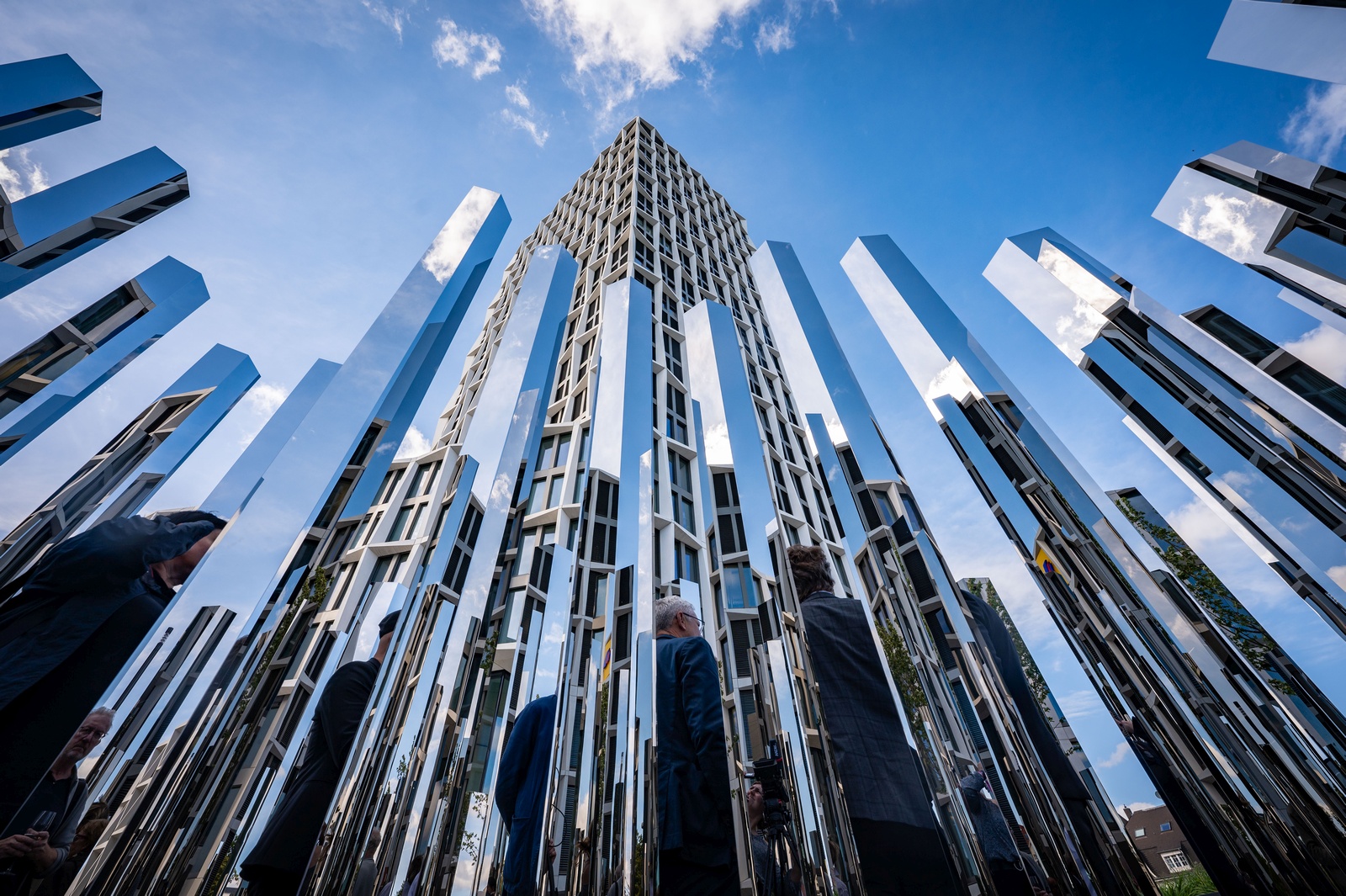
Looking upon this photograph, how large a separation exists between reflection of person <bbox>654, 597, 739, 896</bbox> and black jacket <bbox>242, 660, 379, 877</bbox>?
5.67 ft

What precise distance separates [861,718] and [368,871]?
2647mm

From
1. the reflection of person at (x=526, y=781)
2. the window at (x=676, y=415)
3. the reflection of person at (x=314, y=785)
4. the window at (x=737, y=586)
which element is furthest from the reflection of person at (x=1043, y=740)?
the window at (x=676, y=415)

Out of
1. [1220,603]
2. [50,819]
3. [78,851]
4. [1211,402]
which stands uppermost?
[1211,402]

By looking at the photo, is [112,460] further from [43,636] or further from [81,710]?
[81,710]

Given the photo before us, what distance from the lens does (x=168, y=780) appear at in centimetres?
227

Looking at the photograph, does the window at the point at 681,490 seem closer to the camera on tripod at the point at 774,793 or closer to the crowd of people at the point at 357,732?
the crowd of people at the point at 357,732

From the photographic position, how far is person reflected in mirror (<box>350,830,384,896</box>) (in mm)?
2549

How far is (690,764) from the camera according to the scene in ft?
10.2

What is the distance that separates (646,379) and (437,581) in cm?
241

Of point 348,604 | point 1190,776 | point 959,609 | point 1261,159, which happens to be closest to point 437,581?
point 348,604

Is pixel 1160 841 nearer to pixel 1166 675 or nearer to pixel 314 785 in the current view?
pixel 1166 675

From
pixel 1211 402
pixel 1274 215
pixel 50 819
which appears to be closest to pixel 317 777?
pixel 50 819

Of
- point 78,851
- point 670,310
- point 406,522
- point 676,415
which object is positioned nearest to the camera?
point 78,851

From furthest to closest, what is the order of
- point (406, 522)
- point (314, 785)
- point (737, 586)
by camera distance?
point (406, 522) → point (737, 586) → point (314, 785)
